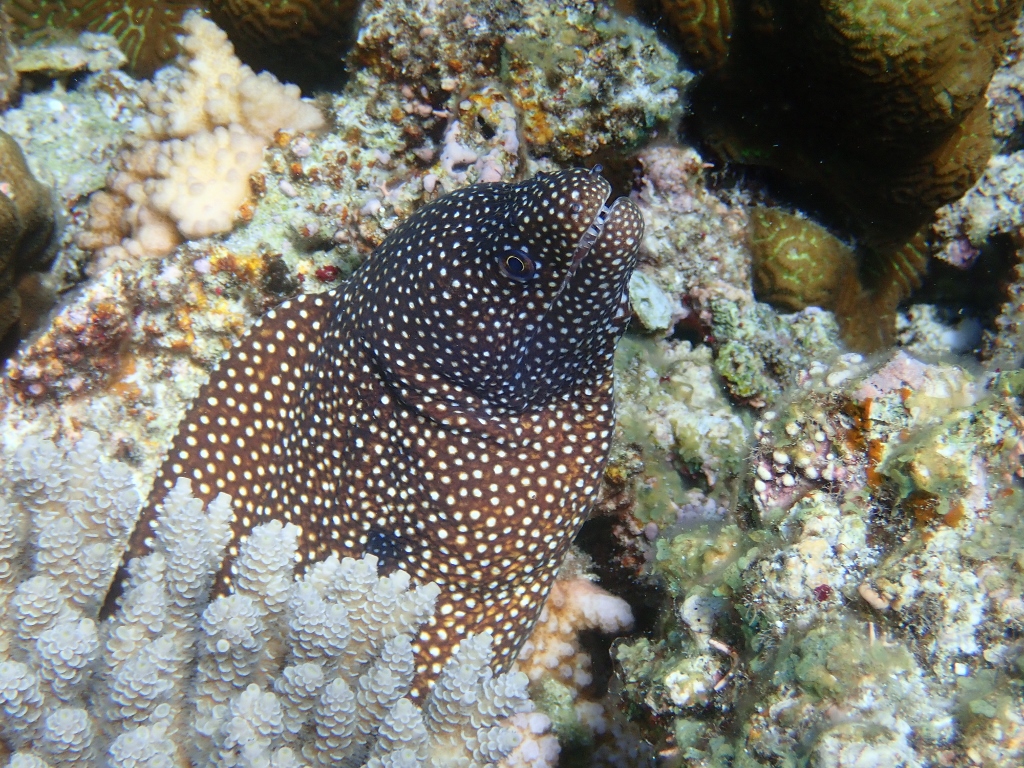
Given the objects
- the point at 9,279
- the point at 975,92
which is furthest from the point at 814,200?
the point at 9,279

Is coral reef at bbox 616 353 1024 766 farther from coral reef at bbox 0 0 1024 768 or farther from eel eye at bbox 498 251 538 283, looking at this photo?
eel eye at bbox 498 251 538 283

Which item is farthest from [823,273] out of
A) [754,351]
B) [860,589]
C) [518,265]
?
[860,589]

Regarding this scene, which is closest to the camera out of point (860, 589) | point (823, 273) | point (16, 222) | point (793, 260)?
point (860, 589)

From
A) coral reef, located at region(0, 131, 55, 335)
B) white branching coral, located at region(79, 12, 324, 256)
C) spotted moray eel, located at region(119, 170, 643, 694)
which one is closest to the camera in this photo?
spotted moray eel, located at region(119, 170, 643, 694)

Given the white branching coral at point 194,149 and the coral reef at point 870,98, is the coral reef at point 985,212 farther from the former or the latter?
the white branching coral at point 194,149

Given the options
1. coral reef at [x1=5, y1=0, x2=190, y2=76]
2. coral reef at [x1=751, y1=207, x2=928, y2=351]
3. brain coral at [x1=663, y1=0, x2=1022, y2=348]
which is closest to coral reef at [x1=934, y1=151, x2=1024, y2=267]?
coral reef at [x1=751, y1=207, x2=928, y2=351]

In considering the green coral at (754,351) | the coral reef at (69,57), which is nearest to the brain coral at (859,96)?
the green coral at (754,351)

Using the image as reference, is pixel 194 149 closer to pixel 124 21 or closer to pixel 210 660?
pixel 124 21
